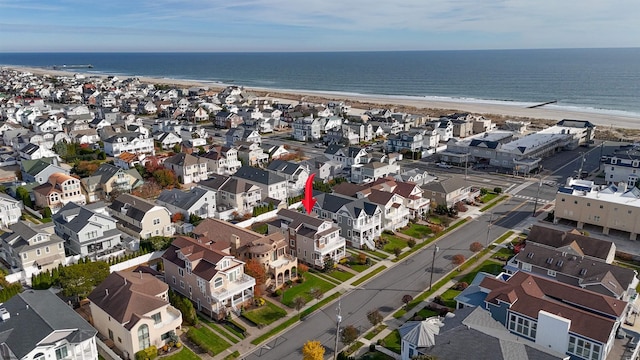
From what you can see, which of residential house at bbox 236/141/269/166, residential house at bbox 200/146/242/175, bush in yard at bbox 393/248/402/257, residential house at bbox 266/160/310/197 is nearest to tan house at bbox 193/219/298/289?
bush in yard at bbox 393/248/402/257

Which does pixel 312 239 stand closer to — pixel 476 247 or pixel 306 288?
pixel 306 288

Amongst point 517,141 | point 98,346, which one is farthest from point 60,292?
point 517,141

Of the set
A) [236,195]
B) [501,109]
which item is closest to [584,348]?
[236,195]

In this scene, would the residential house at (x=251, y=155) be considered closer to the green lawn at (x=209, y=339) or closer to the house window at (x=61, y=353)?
the green lawn at (x=209, y=339)

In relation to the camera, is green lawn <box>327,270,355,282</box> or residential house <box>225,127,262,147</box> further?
residential house <box>225,127,262,147</box>

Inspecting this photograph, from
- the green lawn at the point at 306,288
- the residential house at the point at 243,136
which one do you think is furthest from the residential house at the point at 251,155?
the green lawn at the point at 306,288

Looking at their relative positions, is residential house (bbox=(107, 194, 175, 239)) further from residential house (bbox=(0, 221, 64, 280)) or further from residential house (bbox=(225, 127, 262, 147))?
residential house (bbox=(225, 127, 262, 147))
